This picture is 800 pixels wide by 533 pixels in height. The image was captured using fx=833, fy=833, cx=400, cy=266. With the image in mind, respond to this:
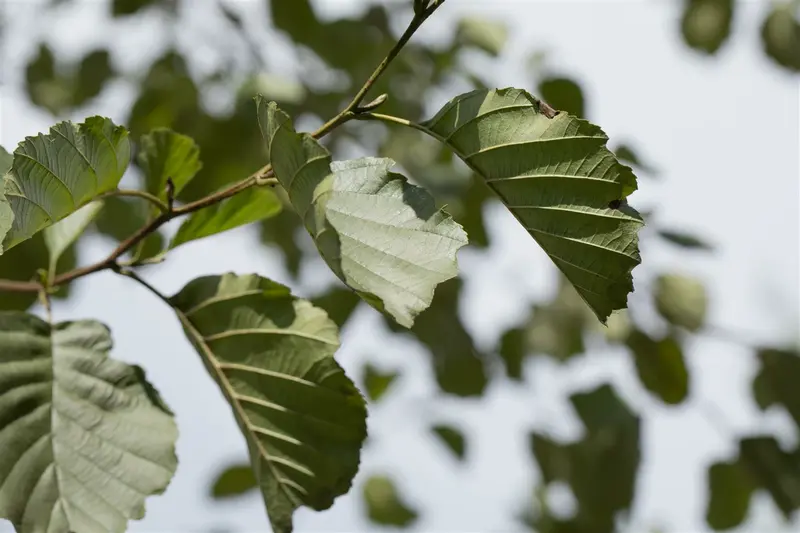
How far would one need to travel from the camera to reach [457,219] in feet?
5.68

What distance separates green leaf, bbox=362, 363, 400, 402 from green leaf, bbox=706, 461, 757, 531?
0.89m

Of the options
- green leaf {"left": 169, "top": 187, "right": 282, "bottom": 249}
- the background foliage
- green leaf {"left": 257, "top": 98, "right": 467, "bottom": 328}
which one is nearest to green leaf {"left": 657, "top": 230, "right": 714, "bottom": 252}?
the background foliage

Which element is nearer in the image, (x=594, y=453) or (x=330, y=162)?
(x=330, y=162)

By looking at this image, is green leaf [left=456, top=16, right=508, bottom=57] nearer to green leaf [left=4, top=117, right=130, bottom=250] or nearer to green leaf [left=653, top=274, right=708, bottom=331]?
green leaf [left=653, top=274, right=708, bottom=331]

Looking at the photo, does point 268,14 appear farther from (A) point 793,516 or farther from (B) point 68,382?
(A) point 793,516

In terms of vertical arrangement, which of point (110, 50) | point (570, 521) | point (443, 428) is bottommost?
point (443, 428)

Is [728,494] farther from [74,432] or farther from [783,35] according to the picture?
[74,432]

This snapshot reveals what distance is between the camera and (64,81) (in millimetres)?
2209

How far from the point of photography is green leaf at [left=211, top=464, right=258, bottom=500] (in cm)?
204

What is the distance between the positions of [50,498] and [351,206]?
34cm

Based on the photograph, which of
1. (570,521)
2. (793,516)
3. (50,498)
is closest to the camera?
(50,498)

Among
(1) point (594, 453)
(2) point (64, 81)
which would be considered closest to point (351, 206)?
(1) point (594, 453)

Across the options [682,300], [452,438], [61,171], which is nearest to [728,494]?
[682,300]

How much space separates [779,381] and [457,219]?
71cm
